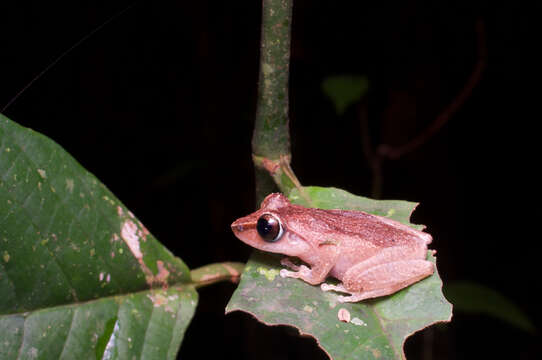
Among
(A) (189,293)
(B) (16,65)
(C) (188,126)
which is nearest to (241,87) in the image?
(C) (188,126)

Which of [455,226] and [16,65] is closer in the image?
[16,65]

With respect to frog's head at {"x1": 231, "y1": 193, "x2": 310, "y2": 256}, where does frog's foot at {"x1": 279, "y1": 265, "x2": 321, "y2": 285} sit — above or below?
below

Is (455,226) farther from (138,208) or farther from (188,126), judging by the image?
(138,208)

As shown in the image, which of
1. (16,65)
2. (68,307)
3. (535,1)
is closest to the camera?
(68,307)

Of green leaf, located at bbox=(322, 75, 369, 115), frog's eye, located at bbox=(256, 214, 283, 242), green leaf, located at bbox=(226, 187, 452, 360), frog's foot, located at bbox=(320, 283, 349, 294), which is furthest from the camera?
green leaf, located at bbox=(322, 75, 369, 115)

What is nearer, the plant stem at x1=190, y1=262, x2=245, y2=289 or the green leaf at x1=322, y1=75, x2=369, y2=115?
the plant stem at x1=190, y1=262, x2=245, y2=289

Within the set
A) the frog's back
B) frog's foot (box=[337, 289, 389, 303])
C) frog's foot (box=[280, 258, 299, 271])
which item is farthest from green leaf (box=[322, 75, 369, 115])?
frog's foot (box=[337, 289, 389, 303])

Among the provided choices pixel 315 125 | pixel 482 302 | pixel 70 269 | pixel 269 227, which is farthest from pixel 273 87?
pixel 315 125

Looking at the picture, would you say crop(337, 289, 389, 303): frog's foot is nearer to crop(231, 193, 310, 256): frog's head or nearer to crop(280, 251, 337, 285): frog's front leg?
crop(280, 251, 337, 285): frog's front leg
